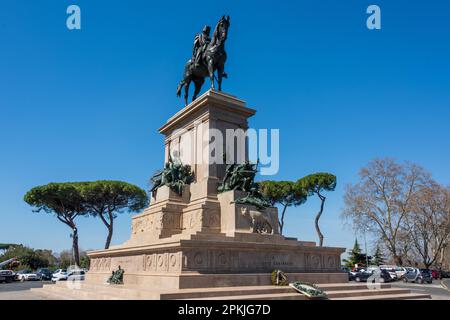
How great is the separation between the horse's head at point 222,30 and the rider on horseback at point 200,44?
771mm

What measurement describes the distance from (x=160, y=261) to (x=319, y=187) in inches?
1522

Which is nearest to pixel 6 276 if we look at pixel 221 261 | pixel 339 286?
pixel 221 261

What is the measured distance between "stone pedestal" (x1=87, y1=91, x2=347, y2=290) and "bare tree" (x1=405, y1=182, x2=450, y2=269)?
35955 mm

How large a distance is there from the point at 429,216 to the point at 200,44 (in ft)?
135

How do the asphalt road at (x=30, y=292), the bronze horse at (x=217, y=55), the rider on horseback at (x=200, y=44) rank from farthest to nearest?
the rider on horseback at (x=200, y=44), the bronze horse at (x=217, y=55), the asphalt road at (x=30, y=292)

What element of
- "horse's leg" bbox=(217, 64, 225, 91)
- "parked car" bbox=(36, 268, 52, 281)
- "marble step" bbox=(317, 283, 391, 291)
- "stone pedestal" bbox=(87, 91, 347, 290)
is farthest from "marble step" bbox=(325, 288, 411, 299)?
"parked car" bbox=(36, 268, 52, 281)

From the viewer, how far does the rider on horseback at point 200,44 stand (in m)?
20.1

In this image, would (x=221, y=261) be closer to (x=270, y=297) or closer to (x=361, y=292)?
(x=270, y=297)

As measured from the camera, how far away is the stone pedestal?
1277 cm

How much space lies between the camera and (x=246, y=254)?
13.8 metres

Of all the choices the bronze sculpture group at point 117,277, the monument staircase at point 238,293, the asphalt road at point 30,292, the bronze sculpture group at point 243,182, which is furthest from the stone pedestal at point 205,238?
the asphalt road at point 30,292

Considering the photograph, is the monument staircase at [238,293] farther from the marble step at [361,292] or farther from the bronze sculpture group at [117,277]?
the bronze sculpture group at [117,277]
